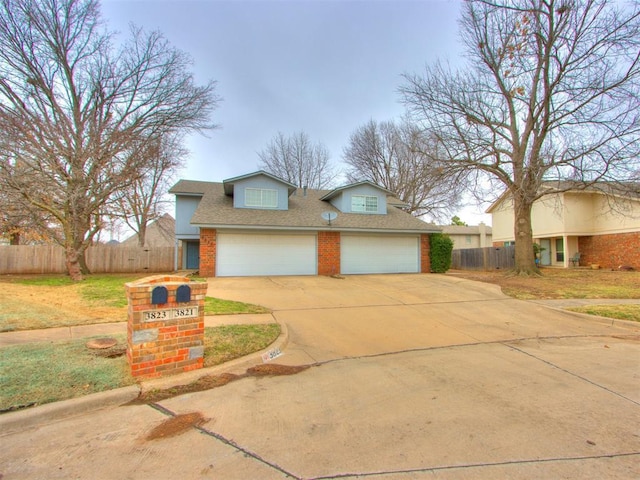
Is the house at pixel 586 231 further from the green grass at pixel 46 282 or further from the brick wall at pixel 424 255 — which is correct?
the green grass at pixel 46 282

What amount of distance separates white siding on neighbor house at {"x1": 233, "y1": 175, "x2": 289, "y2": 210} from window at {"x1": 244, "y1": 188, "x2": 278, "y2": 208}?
149 mm

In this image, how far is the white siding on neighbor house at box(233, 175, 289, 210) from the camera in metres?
16.3

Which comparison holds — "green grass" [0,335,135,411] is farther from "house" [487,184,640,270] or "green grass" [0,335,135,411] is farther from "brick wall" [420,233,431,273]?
"house" [487,184,640,270]

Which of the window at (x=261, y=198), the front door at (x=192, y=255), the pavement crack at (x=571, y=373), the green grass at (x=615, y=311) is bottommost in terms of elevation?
the pavement crack at (x=571, y=373)

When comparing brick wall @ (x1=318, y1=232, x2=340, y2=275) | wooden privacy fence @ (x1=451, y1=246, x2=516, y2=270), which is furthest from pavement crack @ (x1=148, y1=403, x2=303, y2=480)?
wooden privacy fence @ (x1=451, y1=246, x2=516, y2=270)

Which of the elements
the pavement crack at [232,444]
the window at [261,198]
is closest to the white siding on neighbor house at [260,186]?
the window at [261,198]

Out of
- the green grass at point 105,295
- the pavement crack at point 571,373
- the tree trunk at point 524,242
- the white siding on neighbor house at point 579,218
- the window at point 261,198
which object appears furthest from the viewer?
the white siding on neighbor house at point 579,218

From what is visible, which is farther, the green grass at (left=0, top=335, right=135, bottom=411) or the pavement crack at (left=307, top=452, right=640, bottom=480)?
the green grass at (left=0, top=335, right=135, bottom=411)

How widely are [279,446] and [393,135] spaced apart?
29454mm

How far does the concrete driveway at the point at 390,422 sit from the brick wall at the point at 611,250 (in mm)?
20462

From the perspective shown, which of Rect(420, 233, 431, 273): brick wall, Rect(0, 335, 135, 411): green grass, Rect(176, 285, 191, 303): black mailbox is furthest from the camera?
Rect(420, 233, 431, 273): brick wall

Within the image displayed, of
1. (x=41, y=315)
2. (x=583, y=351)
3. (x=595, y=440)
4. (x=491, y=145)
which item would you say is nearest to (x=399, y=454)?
(x=595, y=440)

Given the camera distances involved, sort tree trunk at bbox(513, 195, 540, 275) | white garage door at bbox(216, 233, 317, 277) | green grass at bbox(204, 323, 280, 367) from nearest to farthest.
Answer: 1. green grass at bbox(204, 323, 280, 367)
2. white garage door at bbox(216, 233, 317, 277)
3. tree trunk at bbox(513, 195, 540, 275)

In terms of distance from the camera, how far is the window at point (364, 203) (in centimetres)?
1809
